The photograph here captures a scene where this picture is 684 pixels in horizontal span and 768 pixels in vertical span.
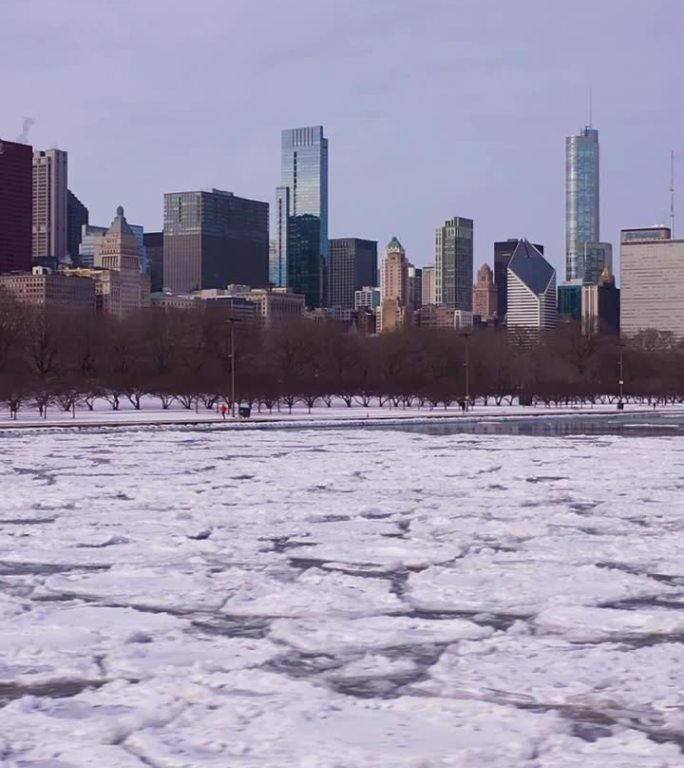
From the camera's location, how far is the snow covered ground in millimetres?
6367

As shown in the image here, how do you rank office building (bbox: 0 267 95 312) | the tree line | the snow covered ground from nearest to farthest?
1. the snow covered ground
2. the tree line
3. office building (bbox: 0 267 95 312)

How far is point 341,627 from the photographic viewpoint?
911 cm

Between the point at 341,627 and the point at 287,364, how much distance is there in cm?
A: 8866

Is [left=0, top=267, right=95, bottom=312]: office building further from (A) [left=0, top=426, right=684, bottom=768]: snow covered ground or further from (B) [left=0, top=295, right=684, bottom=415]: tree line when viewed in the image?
(A) [left=0, top=426, right=684, bottom=768]: snow covered ground

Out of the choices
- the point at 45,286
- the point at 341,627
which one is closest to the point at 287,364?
the point at 341,627

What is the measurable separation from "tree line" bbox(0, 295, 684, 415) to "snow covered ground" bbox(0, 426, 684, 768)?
1947 inches

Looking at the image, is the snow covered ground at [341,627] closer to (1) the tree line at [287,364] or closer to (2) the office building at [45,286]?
(1) the tree line at [287,364]

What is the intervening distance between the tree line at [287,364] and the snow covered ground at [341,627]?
4945cm

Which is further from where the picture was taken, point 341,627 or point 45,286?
point 45,286

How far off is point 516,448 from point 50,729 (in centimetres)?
2567

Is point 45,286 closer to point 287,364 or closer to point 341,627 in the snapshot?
point 287,364

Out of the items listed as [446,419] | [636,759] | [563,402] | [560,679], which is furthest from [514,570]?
[563,402]

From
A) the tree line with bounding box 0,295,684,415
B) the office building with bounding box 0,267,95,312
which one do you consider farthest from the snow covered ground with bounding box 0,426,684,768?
the office building with bounding box 0,267,95,312

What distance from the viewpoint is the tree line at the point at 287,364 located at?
2926 inches
